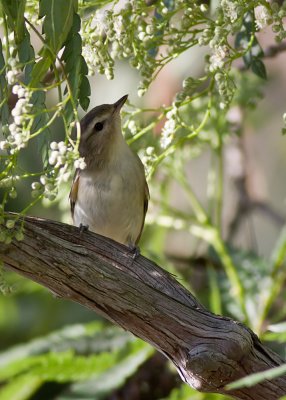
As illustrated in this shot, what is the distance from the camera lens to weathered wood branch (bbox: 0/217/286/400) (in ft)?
8.84

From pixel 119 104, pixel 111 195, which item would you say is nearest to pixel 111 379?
pixel 111 195

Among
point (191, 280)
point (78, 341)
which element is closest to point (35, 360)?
point (78, 341)

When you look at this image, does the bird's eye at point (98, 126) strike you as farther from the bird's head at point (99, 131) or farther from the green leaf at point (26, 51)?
the green leaf at point (26, 51)

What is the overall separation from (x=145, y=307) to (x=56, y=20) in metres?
0.99

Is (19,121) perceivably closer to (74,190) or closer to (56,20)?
(56,20)

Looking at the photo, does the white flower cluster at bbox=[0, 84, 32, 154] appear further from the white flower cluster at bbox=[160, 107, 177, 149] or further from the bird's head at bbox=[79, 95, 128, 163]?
the bird's head at bbox=[79, 95, 128, 163]

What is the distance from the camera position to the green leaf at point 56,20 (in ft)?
7.20

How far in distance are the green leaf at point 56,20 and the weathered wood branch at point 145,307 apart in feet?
2.33

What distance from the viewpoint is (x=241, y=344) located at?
2.72 meters

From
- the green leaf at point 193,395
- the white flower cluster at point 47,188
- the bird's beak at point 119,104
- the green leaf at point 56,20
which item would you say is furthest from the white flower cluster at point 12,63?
the green leaf at point 193,395

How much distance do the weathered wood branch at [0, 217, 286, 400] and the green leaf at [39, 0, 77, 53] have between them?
0.71 m

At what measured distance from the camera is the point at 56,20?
2193 millimetres

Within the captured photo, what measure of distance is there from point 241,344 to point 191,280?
292 cm

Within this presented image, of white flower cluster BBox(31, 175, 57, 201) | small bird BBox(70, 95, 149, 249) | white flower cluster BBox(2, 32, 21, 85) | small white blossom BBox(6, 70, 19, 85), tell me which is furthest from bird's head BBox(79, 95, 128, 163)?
small white blossom BBox(6, 70, 19, 85)
